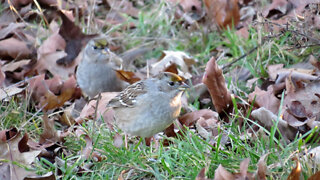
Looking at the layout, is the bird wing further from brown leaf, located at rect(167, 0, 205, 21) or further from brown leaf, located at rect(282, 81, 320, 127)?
brown leaf, located at rect(167, 0, 205, 21)

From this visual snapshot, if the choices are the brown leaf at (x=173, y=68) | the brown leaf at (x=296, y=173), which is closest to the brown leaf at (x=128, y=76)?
the brown leaf at (x=173, y=68)

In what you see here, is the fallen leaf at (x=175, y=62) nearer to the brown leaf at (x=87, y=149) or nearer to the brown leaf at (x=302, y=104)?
the brown leaf at (x=302, y=104)

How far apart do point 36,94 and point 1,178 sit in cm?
157

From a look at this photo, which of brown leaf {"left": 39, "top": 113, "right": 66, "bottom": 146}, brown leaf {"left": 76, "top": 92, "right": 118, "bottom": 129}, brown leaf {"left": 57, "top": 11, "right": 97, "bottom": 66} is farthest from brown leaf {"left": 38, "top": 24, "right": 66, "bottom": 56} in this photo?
brown leaf {"left": 39, "top": 113, "right": 66, "bottom": 146}

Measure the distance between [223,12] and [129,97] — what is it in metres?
2.02

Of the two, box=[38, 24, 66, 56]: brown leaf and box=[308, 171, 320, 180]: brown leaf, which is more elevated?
box=[308, 171, 320, 180]: brown leaf

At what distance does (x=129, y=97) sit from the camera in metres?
4.10

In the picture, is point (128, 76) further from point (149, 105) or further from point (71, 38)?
point (149, 105)

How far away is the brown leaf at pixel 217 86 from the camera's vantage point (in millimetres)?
3855

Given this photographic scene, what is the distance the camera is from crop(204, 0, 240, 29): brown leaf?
5.64 meters

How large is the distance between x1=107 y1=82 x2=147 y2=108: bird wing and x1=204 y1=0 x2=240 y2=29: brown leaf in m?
1.78

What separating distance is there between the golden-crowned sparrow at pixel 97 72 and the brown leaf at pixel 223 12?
1182 mm

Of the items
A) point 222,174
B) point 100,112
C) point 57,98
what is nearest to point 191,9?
point 57,98

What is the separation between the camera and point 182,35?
592 cm
